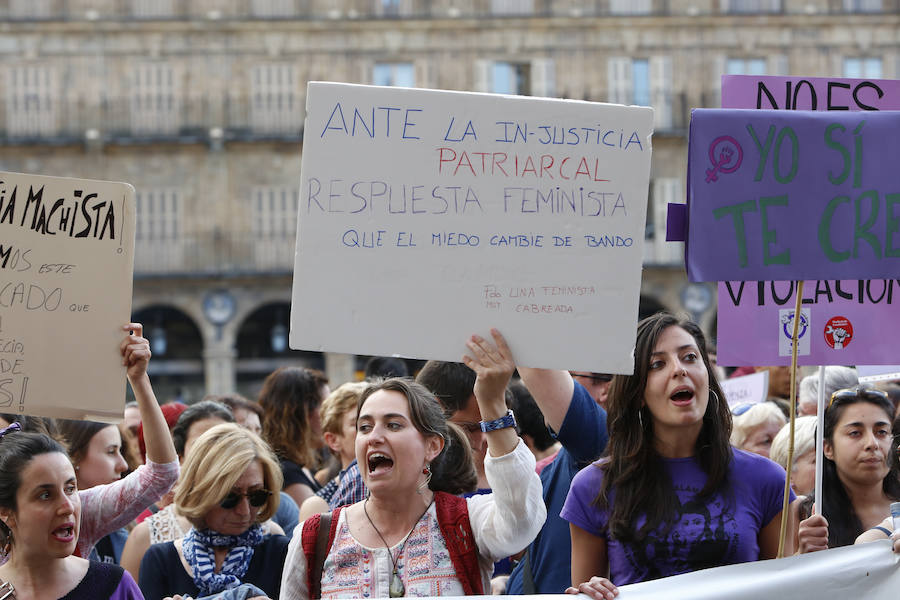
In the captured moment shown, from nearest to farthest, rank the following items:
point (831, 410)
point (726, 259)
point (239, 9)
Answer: point (726, 259) → point (831, 410) → point (239, 9)

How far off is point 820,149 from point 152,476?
2.27 m

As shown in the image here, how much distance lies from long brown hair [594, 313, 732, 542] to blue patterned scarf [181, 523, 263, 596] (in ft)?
4.10

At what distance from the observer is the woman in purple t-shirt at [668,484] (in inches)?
143

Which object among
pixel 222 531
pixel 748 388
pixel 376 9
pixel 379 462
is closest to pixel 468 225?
pixel 379 462

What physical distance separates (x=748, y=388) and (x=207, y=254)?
23703 mm

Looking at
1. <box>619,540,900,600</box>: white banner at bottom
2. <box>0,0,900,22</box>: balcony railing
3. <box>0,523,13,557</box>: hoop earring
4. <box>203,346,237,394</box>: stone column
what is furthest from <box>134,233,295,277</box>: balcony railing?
<box>619,540,900,600</box>: white banner at bottom

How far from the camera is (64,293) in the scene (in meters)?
3.96

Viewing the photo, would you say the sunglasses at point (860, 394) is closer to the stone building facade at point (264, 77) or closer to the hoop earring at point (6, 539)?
the hoop earring at point (6, 539)

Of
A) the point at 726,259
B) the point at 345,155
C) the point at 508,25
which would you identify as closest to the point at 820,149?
the point at 726,259

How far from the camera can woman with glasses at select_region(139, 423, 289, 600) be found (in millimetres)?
4238

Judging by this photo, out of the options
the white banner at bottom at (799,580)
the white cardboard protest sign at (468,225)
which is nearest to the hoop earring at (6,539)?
the white cardboard protest sign at (468,225)

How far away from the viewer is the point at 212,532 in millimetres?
4320

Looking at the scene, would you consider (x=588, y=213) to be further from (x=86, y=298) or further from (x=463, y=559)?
(x=86, y=298)

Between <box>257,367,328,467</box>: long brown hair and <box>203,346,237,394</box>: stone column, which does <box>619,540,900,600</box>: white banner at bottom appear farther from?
<box>203,346,237,394</box>: stone column
